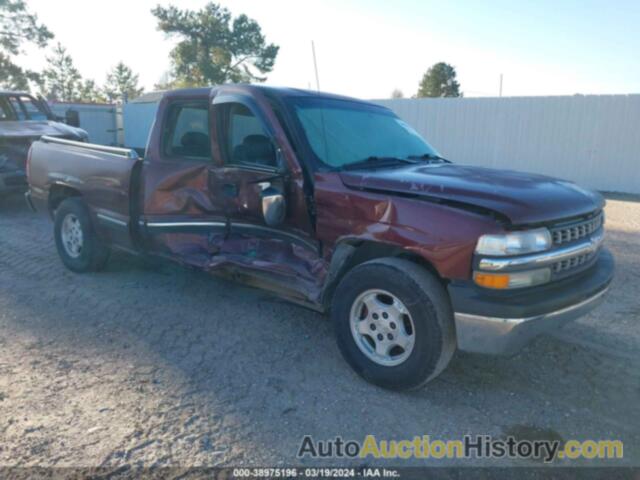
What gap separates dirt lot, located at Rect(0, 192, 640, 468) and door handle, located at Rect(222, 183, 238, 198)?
112 cm

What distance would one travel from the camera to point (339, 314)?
11.1ft

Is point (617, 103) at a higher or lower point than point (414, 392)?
higher

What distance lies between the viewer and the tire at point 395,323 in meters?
2.99

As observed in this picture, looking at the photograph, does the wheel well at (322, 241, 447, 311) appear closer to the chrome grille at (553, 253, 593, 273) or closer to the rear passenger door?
the chrome grille at (553, 253, 593, 273)

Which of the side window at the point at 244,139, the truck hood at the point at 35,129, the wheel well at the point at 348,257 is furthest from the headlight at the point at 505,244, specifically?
the truck hood at the point at 35,129

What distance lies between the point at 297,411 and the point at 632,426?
1.97 m

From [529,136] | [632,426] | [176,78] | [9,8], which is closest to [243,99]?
[632,426]

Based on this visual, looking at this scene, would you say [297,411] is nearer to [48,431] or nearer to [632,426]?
[48,431]

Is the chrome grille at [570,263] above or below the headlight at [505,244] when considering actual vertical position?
below

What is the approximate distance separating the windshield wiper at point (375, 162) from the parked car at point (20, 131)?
7487 mm

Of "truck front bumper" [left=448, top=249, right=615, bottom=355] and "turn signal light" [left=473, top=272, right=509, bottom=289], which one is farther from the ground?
"turn signal light" [left=473, top=272, right=509, bottom=289]

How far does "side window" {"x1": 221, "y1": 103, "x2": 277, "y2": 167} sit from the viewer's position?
12.7 feet

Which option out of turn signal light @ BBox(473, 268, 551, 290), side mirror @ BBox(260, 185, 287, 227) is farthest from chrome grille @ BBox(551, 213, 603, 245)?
side mirror @ BBox(260, 185, 287, 227)

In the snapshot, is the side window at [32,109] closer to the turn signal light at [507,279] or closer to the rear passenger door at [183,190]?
the rear passenger door at [183,190]
